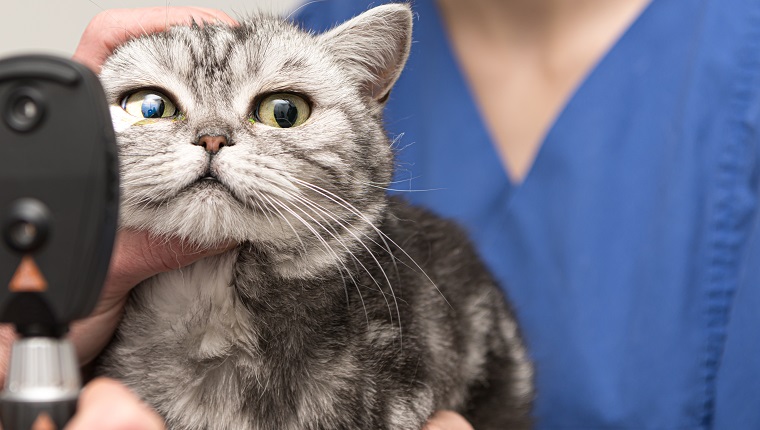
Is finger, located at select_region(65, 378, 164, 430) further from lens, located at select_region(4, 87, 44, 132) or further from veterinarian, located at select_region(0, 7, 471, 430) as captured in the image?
lens, located at select_region(4, 87, 44, 132)

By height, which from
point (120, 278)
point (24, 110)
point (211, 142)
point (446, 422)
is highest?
point (24, 110)

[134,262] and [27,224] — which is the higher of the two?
[27,224]

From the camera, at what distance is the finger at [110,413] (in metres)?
0.33

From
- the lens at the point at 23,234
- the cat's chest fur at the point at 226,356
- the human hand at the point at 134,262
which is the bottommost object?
the cat's chest fur at the point at 226,356

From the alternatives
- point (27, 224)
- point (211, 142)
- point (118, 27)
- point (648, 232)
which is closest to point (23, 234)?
point (27, 224)

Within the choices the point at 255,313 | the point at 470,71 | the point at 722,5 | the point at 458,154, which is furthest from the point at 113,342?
the point at 722,5

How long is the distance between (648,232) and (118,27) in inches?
28.3

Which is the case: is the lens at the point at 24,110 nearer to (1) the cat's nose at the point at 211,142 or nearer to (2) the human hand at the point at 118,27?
(1) the cat's nose at the point at 211,142

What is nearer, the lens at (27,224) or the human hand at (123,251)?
the lens at (27,224)

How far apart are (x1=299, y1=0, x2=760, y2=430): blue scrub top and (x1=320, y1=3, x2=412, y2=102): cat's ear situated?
0.15 meters

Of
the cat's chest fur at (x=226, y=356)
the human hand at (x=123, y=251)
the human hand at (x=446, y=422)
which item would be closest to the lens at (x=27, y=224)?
the human hand at (x=123, y=251)

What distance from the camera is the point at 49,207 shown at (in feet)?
1.04

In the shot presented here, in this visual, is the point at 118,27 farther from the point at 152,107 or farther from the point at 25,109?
the point at 25,109

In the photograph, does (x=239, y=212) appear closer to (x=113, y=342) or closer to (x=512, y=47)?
(x=113, y=342)
